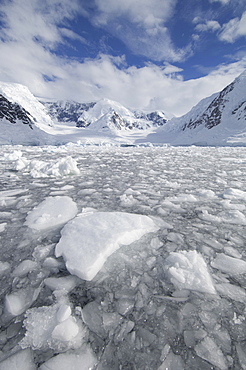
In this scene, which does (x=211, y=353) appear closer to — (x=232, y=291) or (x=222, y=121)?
(x=232, y=291)

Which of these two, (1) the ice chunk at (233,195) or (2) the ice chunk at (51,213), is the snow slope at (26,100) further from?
(1) the ice chunk at (233,195)

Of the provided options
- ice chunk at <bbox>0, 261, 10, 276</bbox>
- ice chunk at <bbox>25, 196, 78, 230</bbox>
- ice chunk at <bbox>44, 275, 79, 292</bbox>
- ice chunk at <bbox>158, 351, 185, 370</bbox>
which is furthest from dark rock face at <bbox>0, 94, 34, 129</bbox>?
ice chunk at <bbox>158, 351, 185, 370</bbox>

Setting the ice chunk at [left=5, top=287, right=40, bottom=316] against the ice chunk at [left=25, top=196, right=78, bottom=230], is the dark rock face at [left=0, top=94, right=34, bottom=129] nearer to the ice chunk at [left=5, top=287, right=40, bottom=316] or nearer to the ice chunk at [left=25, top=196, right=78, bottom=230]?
the ice chunk at [left=25, top=196, right=78, bottom=230]

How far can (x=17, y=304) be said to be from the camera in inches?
38.1

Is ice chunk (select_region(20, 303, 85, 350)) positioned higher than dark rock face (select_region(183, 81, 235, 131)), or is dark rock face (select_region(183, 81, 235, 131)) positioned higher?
dark rock face (select_region(183, 81, 235, 131))

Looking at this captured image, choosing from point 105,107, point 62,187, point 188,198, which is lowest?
point 62,187

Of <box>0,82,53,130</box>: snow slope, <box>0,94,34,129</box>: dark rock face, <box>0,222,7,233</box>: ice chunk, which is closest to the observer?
<box>0,222,7,233</box>: ice chunk

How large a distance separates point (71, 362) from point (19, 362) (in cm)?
21

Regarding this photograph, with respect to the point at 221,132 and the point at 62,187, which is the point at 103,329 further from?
the point at 221,132

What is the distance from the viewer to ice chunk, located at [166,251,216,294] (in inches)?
41.8

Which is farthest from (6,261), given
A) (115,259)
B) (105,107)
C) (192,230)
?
(105,107)

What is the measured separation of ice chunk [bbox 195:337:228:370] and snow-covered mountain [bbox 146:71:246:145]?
43086 millimetres

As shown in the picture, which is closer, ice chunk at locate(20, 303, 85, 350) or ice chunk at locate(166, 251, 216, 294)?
ice chunk at locate(20, 303, 85, 350)

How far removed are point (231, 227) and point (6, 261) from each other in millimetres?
1995
